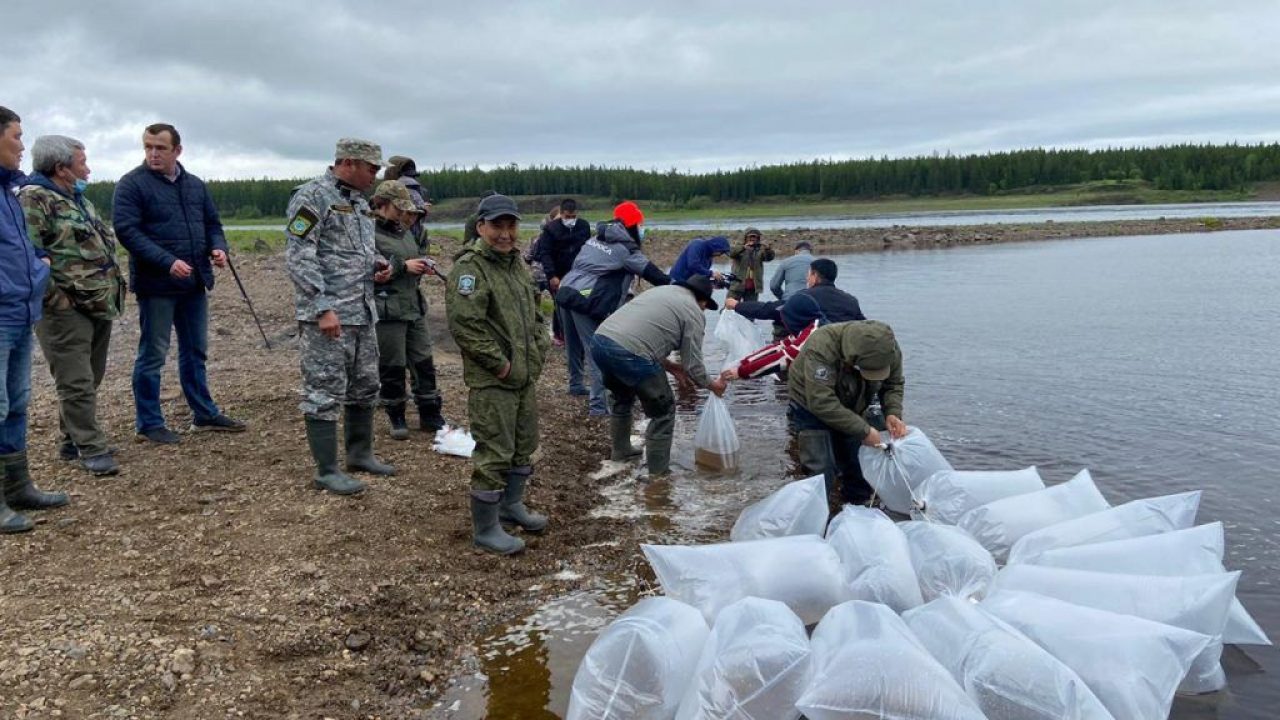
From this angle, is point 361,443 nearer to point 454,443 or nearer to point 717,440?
point 454,443

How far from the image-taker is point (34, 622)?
3.38 metres

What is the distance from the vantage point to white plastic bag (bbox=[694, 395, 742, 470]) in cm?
644

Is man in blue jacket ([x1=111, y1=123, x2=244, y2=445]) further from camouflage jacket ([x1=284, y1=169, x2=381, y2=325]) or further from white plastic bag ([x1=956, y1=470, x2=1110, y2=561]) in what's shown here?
white plastic bag ([x1=956, y1=470, x2=1110, y2=561])

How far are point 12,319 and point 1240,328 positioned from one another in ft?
47.5

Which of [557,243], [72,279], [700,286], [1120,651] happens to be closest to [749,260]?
[557,243]

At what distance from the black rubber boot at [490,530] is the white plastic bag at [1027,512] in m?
2.57

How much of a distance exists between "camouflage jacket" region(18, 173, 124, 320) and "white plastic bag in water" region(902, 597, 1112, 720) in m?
4.82

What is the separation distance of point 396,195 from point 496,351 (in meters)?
2.13

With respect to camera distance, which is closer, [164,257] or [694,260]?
[164,257]

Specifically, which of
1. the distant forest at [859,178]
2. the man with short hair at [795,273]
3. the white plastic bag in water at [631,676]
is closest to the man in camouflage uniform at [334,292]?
the white plastic bag in water at [631,676]

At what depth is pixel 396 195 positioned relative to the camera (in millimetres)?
5938

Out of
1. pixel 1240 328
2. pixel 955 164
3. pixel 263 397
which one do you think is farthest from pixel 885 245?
pixel 955 164

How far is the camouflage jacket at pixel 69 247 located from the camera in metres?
4.79

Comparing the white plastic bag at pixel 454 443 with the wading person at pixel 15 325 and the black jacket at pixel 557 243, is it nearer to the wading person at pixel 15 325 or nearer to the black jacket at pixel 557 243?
the wading person at pixel 15 325
